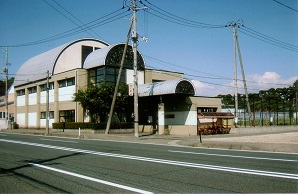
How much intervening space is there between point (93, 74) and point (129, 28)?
44.5 feet

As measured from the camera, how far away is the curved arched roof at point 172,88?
31.2 meters

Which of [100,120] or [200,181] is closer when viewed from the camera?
[200,181]

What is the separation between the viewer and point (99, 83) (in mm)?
37938

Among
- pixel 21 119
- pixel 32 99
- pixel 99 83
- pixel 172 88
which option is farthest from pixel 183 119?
pixel 21 119

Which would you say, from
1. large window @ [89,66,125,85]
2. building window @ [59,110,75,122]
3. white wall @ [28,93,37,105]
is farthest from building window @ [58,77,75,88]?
white wall @ [28,93,37,105]

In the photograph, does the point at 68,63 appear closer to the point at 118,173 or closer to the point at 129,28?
the point at 129,28

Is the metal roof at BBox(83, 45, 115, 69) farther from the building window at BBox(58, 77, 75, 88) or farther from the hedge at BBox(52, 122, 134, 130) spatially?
the hedge at BBox(52, 122, 134, 130)

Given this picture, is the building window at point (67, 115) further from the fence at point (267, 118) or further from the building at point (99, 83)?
the fence at point (267, 118)

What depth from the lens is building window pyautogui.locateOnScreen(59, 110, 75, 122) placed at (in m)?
40.5

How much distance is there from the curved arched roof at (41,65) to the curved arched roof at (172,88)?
17.1 meters

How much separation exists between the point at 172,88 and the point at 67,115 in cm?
1793

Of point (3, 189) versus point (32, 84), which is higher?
point (32, 84)

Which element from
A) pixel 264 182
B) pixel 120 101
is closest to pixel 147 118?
pixel 120 101

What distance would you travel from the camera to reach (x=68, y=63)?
4525 centimetres
